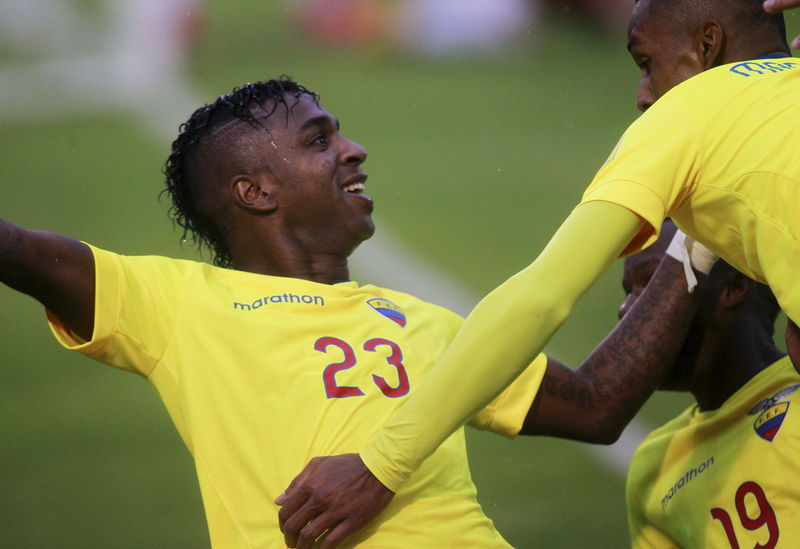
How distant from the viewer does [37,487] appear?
6.08m

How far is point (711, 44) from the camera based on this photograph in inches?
142

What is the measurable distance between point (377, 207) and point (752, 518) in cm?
536

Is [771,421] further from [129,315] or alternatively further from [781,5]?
[129,315]

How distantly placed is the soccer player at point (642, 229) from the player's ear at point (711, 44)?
1.27 feet

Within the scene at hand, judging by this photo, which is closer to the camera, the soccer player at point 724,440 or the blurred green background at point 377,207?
the soccer player at point 724,440

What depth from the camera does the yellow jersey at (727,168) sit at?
2951 mm

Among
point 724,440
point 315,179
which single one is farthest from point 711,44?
point 315,179

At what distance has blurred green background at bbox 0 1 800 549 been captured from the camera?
19.5 ft

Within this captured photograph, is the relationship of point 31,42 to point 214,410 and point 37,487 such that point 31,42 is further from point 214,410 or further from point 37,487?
point 214,410

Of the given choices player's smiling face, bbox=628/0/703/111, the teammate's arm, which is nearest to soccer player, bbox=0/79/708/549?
the teammate's arm

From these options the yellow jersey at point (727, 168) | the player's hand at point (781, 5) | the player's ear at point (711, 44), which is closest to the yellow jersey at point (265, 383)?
the yellow jersey at point (727, 168)

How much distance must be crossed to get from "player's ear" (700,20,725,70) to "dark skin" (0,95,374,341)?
1153 mm

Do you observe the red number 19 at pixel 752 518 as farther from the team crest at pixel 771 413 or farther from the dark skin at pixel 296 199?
the dark skin at pixel 296 199

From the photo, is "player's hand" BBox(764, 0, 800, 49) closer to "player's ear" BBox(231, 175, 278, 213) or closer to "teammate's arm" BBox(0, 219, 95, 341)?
"player's ear" BBox(231, 175, 278, 213)
